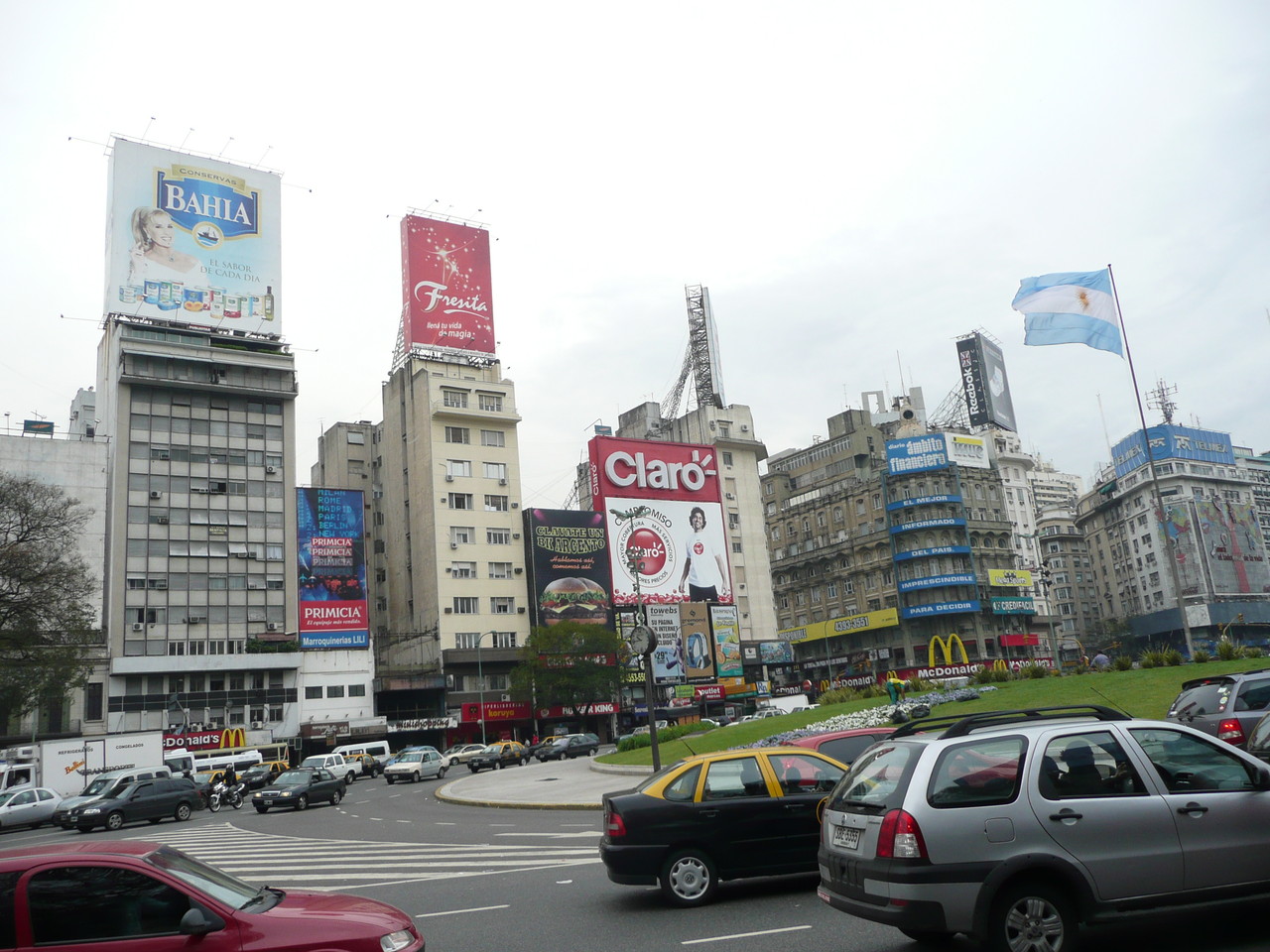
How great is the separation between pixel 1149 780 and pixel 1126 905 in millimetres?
875

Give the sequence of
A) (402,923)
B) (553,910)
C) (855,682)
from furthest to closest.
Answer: (855,682), (553,910), (402,923)

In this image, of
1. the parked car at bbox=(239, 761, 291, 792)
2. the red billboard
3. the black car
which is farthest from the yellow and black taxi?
the red billboard

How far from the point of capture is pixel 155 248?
243ft

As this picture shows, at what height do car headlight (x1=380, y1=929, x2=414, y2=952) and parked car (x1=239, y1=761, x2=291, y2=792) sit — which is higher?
car headlight (x1=380, y1=929, x2=414, y2=952)

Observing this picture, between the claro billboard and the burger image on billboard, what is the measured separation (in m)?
1.67

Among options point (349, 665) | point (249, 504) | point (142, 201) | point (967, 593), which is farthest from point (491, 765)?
point (967, 593)

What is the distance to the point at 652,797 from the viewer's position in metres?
10.4

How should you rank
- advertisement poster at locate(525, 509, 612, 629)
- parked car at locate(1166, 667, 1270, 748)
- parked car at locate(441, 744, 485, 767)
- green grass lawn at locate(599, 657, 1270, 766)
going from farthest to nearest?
advertisement poster at locate(525, 509, 612, 629), parked car at locate(441, 744, 485, 767), green grass lawn at locate(599, 657, 1270, 766), parked car at locate(1166, 667, 1270, 748)

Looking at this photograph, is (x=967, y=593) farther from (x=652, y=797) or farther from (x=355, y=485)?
(x=652, y=797)

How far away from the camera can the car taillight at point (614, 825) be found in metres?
10.2

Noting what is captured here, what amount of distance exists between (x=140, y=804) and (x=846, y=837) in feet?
91.9

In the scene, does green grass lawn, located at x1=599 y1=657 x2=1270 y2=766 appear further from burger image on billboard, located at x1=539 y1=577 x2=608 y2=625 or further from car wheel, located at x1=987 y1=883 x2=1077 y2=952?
burger image on billboard, located at x1=539 y1=577 x2=608 y2=625

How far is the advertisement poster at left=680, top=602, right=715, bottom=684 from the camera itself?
8575cm

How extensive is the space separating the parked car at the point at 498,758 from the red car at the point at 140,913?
45.1m
